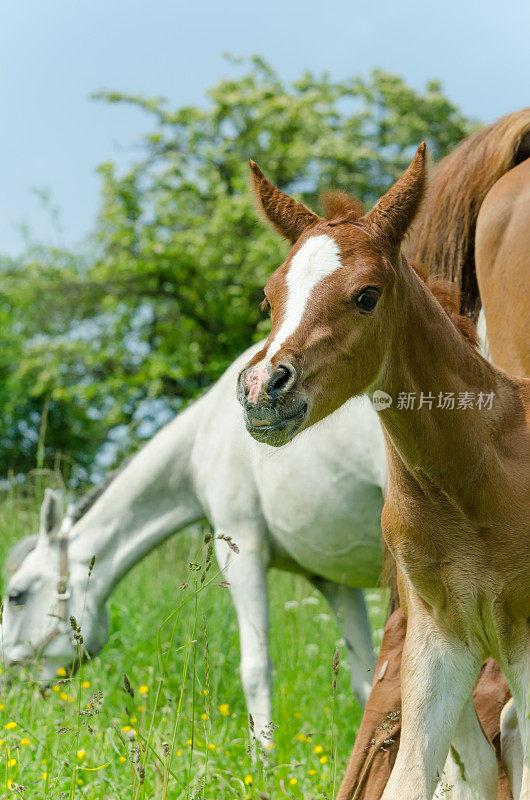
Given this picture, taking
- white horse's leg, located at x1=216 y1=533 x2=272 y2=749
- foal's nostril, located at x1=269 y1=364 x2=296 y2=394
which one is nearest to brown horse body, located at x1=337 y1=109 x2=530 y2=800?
foal's nostril, located at x1=269 y1=364 x2=296 y2=394

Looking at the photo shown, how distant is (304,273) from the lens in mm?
2107

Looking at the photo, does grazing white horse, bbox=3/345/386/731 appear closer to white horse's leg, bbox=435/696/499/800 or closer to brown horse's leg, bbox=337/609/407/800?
brown horse's leg, bbox=337/609/407/800

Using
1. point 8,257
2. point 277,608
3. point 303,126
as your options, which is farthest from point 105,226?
point 277,608

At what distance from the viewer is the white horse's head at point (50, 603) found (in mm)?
5344

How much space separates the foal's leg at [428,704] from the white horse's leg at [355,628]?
256cm

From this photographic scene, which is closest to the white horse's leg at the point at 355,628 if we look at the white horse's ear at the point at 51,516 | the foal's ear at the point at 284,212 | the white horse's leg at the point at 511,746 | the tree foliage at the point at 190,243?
the white horse's ear at the point at 51,516

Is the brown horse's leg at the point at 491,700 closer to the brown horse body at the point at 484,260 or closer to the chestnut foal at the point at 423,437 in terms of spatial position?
the brown horse body at the point at 484,260

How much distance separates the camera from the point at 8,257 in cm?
2533

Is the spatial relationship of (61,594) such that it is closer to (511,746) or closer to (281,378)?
(511,746)

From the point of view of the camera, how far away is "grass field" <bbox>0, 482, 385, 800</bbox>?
2.47 m

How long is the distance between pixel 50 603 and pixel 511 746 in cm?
350

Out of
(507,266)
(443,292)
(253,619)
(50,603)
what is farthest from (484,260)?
(50,603)

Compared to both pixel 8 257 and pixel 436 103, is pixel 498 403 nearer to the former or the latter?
pixel 436 103

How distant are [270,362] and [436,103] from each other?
1987cm
